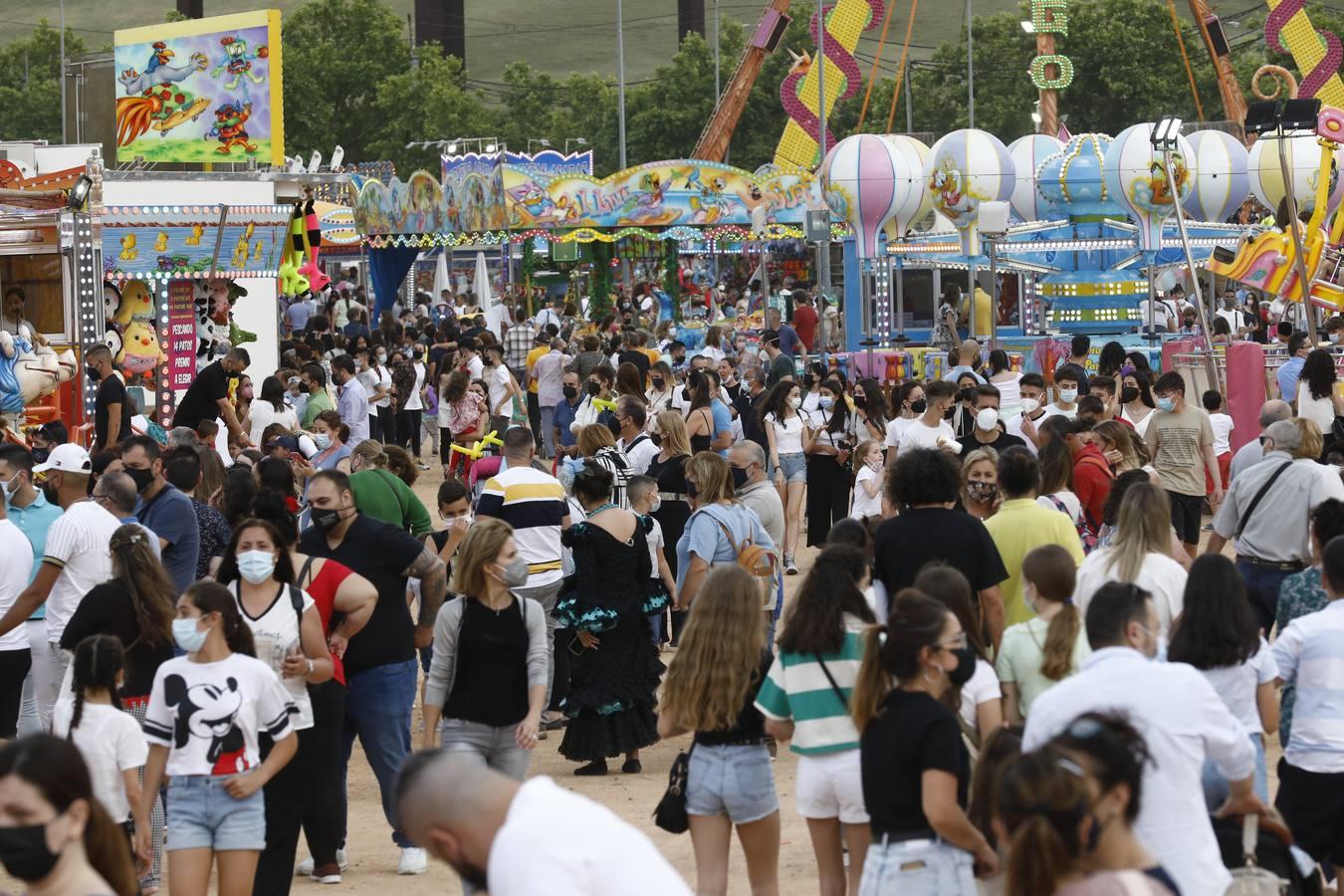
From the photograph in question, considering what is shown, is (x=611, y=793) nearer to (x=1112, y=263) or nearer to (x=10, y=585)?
(x=10, y=585)

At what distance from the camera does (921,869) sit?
4.85 meters

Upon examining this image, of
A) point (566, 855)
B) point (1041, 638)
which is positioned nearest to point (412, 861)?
point (1041, 638)

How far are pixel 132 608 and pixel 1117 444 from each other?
16.1 feet

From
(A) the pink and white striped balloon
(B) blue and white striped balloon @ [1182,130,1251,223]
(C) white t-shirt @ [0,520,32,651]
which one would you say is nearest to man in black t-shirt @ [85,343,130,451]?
(C) white t-shirt @ [0,520,32,651]

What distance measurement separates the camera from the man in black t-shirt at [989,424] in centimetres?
1142

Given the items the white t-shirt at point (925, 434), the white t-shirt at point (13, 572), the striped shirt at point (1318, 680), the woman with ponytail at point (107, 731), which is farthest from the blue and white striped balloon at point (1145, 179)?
the woman with ponytail at point (107, 731)

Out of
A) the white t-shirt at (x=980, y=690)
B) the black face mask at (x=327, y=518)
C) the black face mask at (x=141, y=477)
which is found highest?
the black face mask at (x=141, y=477)

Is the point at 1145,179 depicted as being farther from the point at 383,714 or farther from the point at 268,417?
the point at 383,714

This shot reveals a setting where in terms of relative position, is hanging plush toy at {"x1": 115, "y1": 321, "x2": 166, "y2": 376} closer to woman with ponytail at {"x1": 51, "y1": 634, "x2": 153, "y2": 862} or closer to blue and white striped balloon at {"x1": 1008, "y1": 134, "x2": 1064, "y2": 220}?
woman with ponytail at {"x1": 51, "y1": 634, "x2": 153, "y2": 862}

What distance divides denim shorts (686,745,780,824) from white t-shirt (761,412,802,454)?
26.3 ft

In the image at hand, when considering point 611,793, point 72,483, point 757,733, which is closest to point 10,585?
point 72,483

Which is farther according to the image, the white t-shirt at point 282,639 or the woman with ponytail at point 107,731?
the white t-shirt at point 282,639

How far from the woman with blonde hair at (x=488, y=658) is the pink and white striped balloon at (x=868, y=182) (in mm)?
18262

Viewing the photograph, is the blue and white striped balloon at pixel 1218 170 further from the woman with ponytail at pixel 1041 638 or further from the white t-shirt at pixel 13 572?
the woman with ponytail at pixel 1041 638
